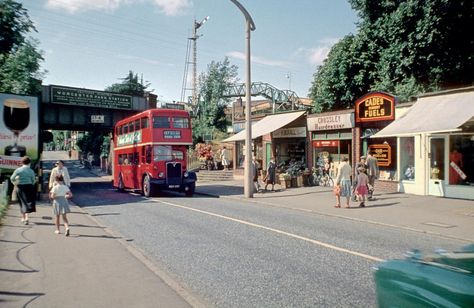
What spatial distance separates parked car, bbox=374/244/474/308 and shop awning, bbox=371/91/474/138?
1150 cm

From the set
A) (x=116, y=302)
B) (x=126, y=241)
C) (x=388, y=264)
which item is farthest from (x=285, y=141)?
(x=388, y=264)

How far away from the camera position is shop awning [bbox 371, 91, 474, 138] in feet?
44.7

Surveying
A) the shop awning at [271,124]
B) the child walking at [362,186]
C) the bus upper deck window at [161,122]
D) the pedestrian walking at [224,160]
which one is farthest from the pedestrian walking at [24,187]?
the pedestrian walking at [224,160]

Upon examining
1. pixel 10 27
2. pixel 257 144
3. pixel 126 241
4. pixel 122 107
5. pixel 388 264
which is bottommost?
pixel 126 241

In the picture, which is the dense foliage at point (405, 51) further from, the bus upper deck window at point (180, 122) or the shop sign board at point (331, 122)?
the bus upper deck window at point (180, 122)

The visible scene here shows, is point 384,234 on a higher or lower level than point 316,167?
lower

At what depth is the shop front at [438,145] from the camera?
14508 millimetres

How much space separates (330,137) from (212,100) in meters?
31.9

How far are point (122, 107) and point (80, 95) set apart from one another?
3.73m

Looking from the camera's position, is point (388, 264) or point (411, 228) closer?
point (388, 264)

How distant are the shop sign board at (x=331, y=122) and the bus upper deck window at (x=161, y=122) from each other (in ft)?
28.3

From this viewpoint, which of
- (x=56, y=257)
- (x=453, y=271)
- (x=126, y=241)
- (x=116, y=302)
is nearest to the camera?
(x=453, y=271)

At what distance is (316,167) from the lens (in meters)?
23.3

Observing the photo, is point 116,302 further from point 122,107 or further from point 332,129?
point 122,107
